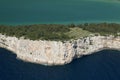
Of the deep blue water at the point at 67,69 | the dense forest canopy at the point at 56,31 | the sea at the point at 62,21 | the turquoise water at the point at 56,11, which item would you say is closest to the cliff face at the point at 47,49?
the sea at the point at 62,21

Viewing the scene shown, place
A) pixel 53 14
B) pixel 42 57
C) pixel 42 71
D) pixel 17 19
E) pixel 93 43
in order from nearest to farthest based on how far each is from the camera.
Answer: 1. pixel 42 71
2. pixel 42 57
3. pixel 93 43
4. pixel 17 19
5. pixel 53 14

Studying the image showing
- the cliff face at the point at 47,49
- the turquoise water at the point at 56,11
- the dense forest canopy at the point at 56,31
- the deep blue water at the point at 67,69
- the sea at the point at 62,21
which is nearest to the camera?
the deep blue water at the point at 67,69

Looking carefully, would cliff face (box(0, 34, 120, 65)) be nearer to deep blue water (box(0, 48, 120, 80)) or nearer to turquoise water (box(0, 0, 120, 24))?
deep blue water (box(0, 48, 120, 80))

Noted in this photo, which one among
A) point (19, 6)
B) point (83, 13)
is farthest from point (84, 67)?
point (19, 6)

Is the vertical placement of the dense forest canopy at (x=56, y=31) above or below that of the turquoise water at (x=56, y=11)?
below

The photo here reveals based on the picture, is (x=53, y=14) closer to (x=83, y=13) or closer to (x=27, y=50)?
(x=83, y=13)

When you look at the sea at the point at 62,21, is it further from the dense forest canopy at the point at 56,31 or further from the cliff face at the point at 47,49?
the dense forest canopy at the point at 56,31

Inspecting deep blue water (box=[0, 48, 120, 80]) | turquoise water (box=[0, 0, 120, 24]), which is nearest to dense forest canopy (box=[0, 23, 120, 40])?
deep blue water (box=[0, 48, 120, 80])
